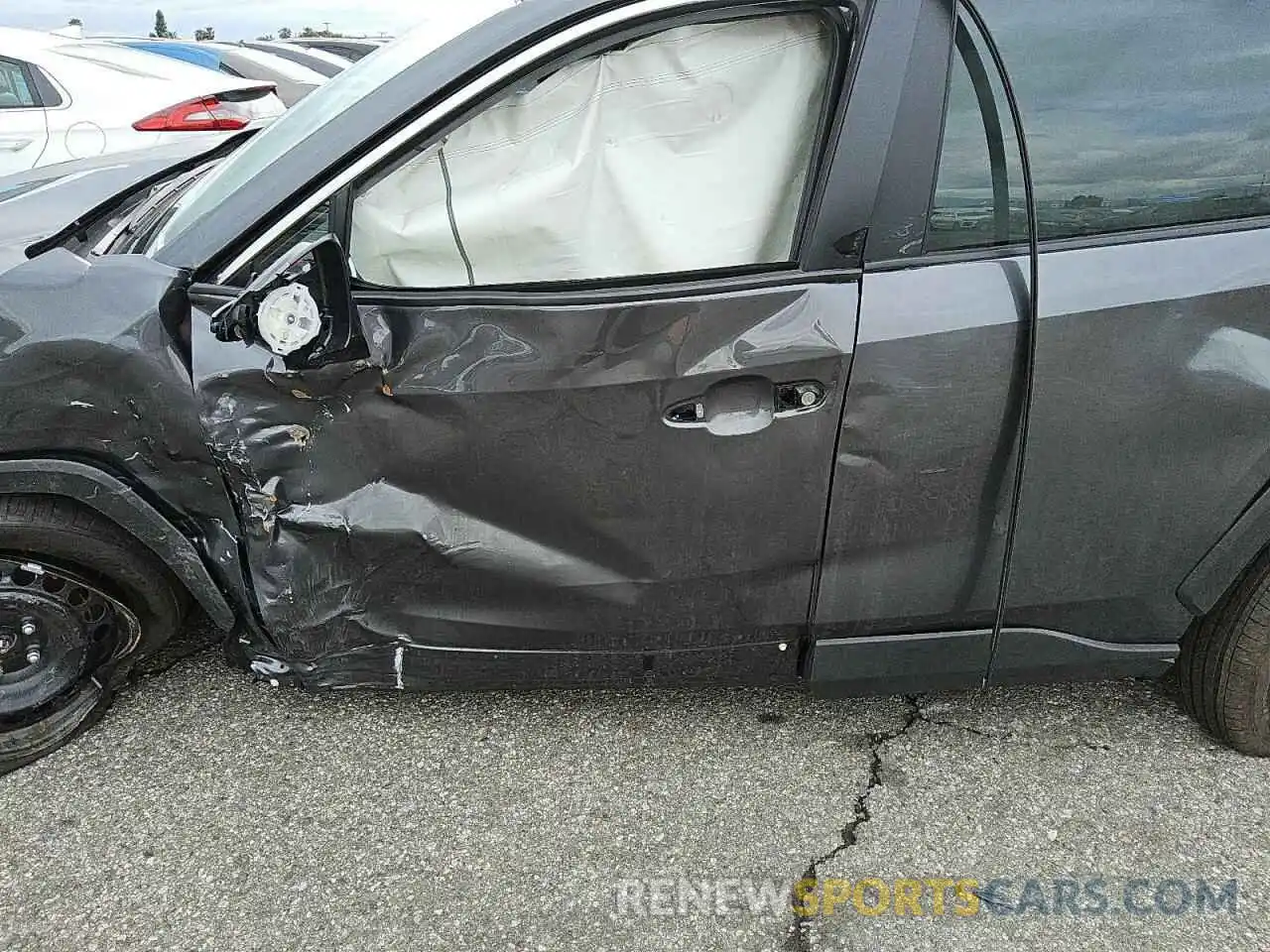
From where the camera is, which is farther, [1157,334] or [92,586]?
[92,586]

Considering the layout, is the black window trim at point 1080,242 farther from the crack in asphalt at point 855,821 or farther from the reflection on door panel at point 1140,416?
the crack in asphalt at point 855,821

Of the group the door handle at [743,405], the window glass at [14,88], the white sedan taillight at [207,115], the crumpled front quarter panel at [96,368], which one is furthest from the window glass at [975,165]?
the window glass at [14,88]

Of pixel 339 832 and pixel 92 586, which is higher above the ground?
pixel 92 586

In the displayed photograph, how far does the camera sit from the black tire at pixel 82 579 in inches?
81.4

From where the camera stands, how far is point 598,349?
6.05 ft

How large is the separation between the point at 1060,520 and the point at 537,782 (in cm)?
126

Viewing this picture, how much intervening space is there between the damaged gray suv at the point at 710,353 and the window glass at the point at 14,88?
3892 mm

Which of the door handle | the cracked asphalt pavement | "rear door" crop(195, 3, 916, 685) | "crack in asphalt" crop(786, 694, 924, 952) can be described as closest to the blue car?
the cracked asphalt pavement

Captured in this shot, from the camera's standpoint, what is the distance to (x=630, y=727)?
242cm

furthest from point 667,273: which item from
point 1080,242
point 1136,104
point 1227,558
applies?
point 1227,558

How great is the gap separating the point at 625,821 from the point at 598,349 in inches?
40.6

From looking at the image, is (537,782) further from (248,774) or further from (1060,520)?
(1060,520)

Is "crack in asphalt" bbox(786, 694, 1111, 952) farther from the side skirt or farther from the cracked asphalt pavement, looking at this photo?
the side skirt

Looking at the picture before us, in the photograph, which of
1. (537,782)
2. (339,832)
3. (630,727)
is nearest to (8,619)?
(339,832)
